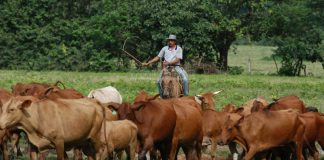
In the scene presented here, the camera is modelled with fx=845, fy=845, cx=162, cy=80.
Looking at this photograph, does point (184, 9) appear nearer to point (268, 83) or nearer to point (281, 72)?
point (281, 72)

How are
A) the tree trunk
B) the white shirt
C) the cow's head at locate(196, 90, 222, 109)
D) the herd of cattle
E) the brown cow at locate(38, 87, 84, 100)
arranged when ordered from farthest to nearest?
the tree trunk
the cow's head at locate(196, 90, 222, 109)
the white shirt
the brown cow at locate(38, 87, 84, 100)
the herd of cattle

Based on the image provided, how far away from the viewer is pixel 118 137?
564 inches

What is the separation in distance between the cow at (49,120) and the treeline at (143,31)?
31.3m

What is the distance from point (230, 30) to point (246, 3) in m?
2.02

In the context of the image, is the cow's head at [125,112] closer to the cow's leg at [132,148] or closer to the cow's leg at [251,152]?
the cow's leg at [132,148]

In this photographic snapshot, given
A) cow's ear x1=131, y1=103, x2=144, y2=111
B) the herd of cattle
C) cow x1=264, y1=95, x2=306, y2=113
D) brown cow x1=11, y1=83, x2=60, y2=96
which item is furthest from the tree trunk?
cow's ear x1=131, y1=103, x2=144, y2=111

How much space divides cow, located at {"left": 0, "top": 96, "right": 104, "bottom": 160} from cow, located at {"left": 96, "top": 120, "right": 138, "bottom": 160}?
2.23 ft

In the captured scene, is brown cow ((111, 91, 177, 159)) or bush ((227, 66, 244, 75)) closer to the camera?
brown cow ((111, 91, 177, 159))

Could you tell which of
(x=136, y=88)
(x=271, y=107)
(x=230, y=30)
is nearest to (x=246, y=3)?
(x=230, y=30)

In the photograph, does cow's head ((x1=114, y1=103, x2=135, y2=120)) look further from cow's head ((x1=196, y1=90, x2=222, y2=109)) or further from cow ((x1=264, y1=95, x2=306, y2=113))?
cow's head ((x1=196, y1=90, x2=222, y2=109))

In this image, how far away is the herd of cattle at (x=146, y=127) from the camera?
509 inches

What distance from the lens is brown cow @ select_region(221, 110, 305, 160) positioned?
594 inches

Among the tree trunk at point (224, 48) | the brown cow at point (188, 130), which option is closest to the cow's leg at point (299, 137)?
the brown cow at point (188, 130)

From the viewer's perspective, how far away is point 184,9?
45.1m
